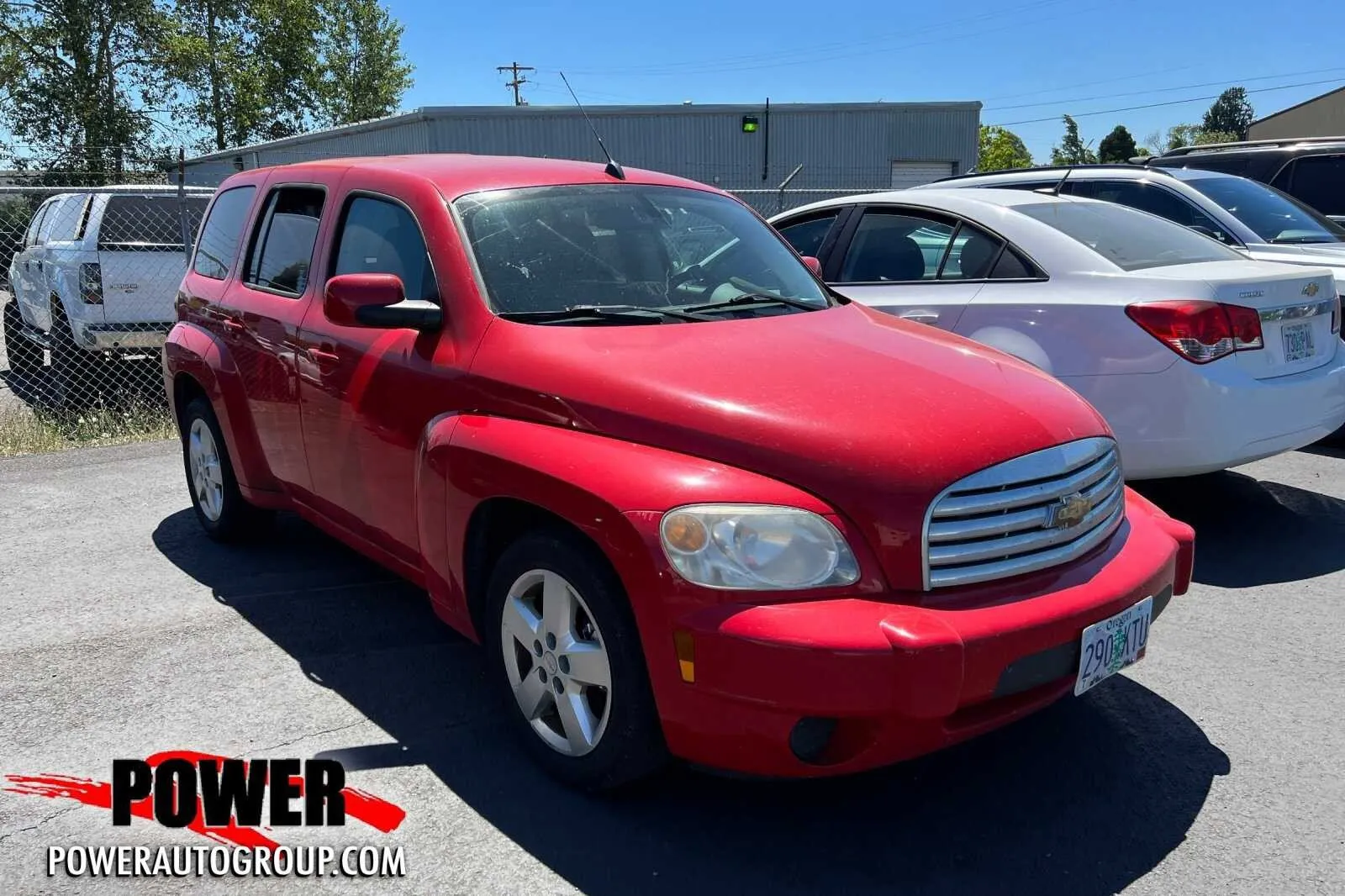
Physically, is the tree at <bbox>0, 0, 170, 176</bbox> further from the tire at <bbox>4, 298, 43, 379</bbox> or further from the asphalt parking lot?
the asphalt parking lot

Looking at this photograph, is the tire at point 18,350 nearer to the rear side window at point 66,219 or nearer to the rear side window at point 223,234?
the rear side window at point 66,219

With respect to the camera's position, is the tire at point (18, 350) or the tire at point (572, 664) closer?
the tire at point (572, 664)

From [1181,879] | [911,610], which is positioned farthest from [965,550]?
[1181,879]

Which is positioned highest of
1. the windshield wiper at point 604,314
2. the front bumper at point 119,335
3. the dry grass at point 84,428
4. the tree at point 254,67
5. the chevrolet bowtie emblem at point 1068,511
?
the tree at point 254,67

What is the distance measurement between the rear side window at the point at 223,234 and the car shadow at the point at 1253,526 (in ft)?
15.5

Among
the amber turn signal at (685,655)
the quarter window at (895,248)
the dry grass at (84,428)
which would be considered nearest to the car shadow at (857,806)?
the amber turn signal at (685,655)

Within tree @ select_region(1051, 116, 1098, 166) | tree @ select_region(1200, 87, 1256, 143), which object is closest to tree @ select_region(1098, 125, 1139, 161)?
tree @ select_region(1051, 116, 1098, 166)

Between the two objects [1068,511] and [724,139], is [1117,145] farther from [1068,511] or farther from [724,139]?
[1068,511]

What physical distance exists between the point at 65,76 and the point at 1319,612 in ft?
114

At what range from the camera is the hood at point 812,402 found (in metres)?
2.66

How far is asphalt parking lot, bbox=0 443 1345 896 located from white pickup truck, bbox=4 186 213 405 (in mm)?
4821

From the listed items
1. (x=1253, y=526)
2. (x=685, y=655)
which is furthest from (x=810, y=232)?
(x=685, y=655)

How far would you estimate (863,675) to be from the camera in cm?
245

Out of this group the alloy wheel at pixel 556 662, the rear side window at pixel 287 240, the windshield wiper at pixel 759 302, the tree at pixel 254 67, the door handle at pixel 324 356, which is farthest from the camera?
the tree at pixel 254 67
